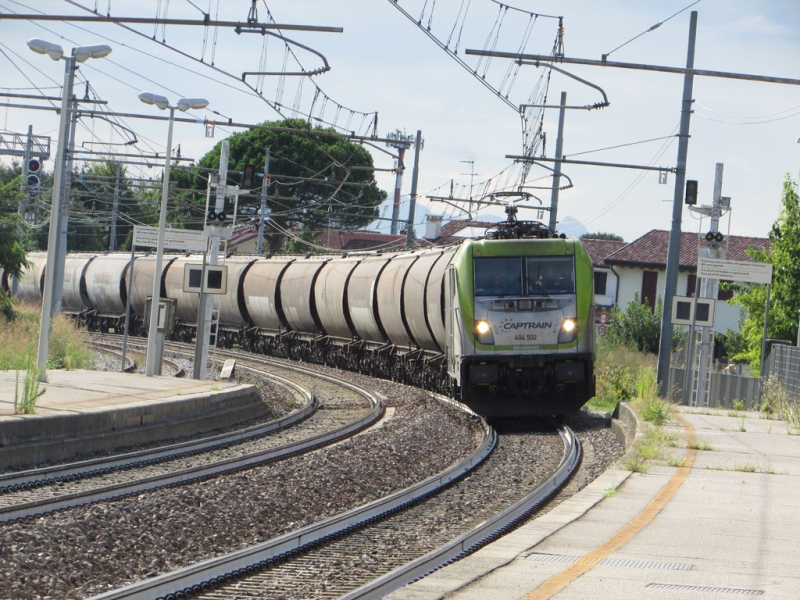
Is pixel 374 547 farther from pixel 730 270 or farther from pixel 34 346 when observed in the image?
pixel 34 346

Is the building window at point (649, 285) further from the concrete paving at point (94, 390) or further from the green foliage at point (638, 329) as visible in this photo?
the concrete paving at point (94, 390)

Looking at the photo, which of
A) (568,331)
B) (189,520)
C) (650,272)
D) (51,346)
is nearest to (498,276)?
(568,331)

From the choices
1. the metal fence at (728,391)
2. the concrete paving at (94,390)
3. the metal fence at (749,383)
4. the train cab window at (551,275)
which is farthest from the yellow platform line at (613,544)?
the metal fence at (728,391)

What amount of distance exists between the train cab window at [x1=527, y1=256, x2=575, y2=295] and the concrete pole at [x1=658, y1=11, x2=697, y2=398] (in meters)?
5.01

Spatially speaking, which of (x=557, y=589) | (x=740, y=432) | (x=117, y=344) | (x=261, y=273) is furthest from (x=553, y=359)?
(x=117, y=344)

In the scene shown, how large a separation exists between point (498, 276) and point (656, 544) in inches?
389

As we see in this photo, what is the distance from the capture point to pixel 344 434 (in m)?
15.5

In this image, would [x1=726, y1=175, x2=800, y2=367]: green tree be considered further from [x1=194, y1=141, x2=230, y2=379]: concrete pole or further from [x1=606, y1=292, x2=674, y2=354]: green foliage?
[x1=194, y1=141, x2=230, y2=379]: concrete pole

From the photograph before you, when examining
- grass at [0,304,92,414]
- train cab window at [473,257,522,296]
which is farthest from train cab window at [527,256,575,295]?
grass at [0,304,92,414]

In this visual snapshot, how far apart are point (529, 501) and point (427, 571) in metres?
2.83

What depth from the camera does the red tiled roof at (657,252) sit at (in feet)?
194

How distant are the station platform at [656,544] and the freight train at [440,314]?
4.89 metres

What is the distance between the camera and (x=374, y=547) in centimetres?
798

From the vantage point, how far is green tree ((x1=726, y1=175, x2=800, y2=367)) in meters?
30.6
